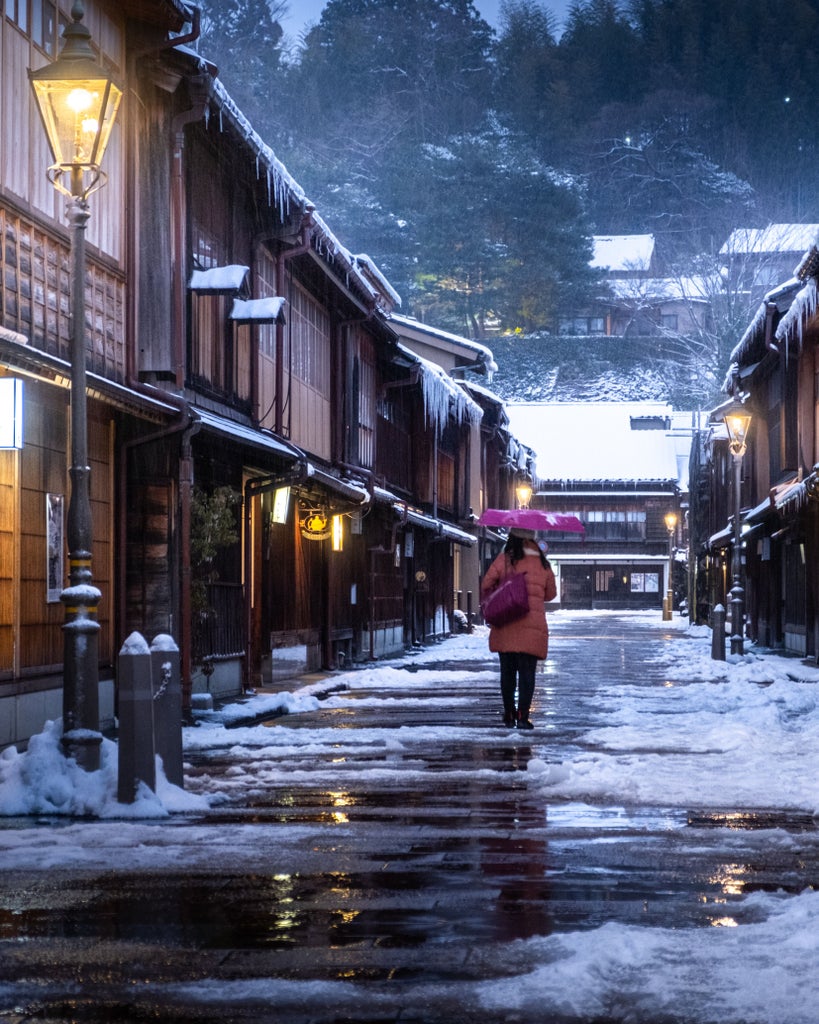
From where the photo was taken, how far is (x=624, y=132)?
114 meters

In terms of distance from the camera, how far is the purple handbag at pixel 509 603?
13664 millimetres

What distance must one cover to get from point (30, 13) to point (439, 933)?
9460mm

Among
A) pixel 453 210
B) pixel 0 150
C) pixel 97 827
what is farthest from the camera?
pixel 453 210

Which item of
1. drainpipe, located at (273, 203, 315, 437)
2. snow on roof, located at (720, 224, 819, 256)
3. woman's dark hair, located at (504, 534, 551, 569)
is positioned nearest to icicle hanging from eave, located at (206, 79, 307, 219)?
drainpipe, located at (273, 203, 315, 437)

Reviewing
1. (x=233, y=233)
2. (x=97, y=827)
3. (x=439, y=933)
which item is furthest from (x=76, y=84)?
(x=233, y=233)

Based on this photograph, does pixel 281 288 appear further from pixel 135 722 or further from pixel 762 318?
pixel 762 318

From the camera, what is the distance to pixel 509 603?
13.7 meters

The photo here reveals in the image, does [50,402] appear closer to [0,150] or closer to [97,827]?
[0,150]

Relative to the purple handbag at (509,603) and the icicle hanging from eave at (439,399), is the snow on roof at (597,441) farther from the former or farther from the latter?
the purple handbag at (509,603)

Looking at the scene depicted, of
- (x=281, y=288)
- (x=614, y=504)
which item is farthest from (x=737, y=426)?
(x=614, y=504)

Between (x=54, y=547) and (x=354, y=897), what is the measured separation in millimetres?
7003

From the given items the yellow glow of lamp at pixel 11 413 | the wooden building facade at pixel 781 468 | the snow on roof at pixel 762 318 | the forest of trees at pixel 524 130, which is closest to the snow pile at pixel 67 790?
the yellow glow of lamp at pixel 11 413

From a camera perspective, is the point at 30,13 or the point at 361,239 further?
the point at 361,239

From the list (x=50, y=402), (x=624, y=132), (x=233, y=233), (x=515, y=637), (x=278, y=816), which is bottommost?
(x=278, y=816)
